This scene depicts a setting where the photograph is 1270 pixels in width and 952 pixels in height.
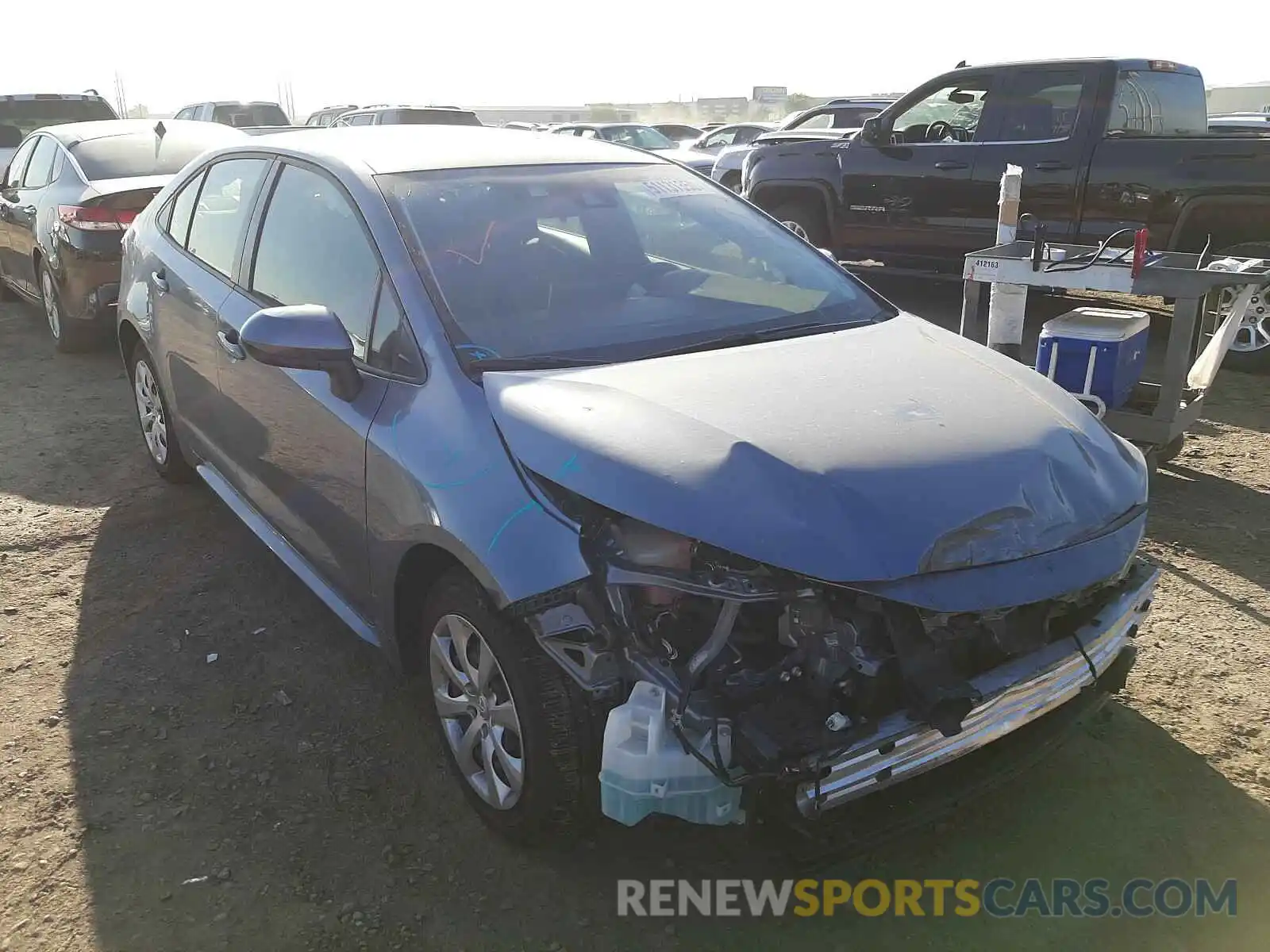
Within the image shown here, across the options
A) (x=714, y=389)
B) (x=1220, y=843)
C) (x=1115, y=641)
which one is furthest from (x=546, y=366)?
(x=1220, y=843)

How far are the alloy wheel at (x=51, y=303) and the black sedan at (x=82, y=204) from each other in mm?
10

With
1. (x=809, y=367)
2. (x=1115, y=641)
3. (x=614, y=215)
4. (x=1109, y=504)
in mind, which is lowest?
(x=1115, y=641)

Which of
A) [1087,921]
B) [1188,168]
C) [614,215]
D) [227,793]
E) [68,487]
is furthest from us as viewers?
[1188,168]

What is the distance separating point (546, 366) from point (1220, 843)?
2.20m

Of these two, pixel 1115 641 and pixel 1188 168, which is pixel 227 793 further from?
pixel 1188 168

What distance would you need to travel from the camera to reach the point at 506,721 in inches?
98.7

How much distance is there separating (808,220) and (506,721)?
24.2ft

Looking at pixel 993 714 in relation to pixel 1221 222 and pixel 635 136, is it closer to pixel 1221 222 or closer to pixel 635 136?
pixel 1221 222

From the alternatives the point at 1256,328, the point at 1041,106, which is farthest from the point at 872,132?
the point at 1256,328

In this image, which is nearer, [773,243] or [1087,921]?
[1087,921]

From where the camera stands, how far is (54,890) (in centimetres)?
257

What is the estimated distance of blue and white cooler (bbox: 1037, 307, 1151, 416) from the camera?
473cm

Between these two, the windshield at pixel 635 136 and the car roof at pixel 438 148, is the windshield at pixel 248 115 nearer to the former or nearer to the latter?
the windshield at pixel 635 136

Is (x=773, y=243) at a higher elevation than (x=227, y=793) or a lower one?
higher
